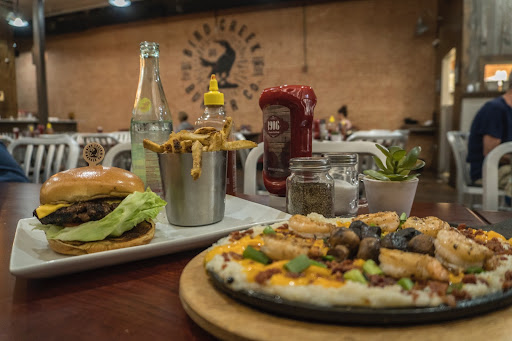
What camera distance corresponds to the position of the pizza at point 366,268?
1.56 ft

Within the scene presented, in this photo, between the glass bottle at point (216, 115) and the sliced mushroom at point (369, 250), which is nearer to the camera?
the sliced mushroom at point (369, 250)

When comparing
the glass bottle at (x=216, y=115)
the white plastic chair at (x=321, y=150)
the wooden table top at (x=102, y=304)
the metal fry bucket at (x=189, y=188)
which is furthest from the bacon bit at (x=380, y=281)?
the white plastic chair at (x=321, y=150)

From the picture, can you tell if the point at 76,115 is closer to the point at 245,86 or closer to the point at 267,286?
the point at 245,86

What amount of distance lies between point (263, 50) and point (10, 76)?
24.8ft

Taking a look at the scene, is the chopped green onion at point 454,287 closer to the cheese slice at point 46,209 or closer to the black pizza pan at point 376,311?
the black pizza pan at point 376,311

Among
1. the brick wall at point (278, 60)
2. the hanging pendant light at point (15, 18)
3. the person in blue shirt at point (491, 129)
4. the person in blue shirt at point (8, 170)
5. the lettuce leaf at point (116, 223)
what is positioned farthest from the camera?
the brick wall at point (278, 60)

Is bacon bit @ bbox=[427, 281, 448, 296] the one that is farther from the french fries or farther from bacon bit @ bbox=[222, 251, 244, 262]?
the french fries

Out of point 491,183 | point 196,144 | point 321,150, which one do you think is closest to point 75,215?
point 196,144

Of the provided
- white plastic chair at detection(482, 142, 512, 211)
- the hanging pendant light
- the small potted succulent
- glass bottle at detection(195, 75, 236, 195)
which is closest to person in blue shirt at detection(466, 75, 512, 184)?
white plastic chair at detection(482, 142, 512, 211)

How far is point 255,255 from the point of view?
0.59 meters

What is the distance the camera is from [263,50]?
9.62 meters

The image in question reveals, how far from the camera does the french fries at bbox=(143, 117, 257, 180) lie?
0.93 metres

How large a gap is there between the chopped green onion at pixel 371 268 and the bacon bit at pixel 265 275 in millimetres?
127

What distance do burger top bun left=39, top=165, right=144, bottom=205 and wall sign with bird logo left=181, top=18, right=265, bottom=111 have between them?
29.5ft
